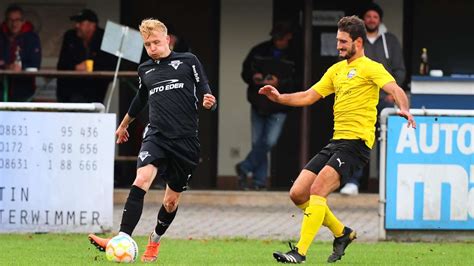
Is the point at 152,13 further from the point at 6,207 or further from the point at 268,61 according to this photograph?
the point at 6,207

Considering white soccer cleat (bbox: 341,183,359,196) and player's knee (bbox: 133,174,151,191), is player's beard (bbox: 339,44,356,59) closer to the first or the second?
player's knee (bbox: 133,174,151,191)

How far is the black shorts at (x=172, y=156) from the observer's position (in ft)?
36.3

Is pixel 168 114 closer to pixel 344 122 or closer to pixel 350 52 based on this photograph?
pixel 344 122

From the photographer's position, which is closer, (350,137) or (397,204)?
(350,137)

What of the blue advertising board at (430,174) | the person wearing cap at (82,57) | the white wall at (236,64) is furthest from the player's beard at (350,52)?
the white wall at (236,64)

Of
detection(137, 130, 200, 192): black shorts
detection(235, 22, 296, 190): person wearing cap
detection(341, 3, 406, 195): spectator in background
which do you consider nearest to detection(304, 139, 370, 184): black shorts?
detection(137, 130, 200, 192): black shorts

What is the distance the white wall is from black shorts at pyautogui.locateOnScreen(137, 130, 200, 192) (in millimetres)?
7755

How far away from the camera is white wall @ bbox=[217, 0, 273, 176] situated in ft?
62.8

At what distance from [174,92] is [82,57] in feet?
21.3

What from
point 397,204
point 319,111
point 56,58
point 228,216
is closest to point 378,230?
point 397,204

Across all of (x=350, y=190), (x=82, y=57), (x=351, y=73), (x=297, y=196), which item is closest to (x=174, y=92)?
(x=297, y=196)

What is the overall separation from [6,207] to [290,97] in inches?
152

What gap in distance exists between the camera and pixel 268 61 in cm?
1770

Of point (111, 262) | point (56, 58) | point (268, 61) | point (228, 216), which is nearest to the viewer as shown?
point (111, 262)
